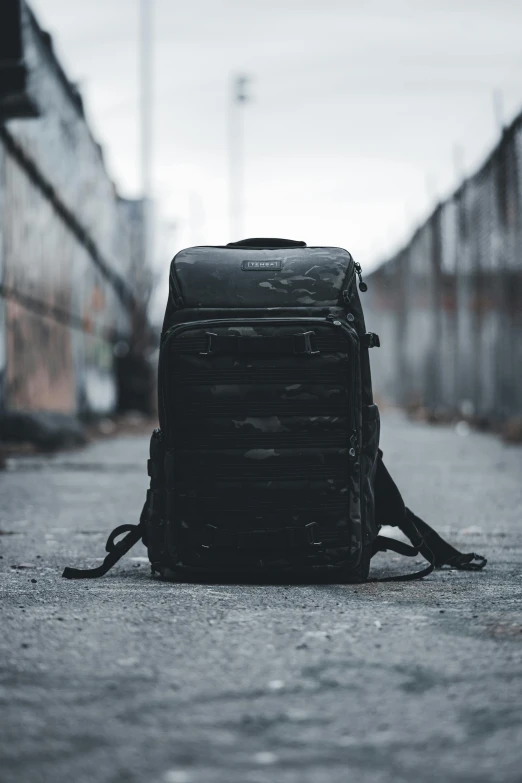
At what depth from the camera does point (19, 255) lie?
13609 millimetres

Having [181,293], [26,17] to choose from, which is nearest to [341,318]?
[181,293]

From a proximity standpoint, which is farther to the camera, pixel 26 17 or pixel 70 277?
pixel 70 277

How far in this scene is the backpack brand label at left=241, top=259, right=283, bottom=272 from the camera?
4324 mm

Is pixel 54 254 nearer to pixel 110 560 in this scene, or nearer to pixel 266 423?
pixel 110 560

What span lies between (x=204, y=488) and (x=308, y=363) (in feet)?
1.80

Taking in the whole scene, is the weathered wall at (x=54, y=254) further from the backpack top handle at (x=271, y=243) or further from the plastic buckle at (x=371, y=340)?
the plastic buckle at (x=371, y=340)

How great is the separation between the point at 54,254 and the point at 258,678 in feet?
46.5

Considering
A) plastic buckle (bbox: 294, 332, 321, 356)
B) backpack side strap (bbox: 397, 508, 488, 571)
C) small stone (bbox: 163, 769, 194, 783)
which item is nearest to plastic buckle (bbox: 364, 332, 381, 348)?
plastic buckle (bbox: 294, 332, 321, 356)

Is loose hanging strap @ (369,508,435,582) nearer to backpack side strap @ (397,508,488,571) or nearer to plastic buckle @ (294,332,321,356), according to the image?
backpack side strap @ (397,508,488,571)

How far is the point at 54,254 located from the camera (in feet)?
54.2

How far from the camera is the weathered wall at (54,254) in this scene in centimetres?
1305

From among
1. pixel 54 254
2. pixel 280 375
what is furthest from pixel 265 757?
pixel 54 254

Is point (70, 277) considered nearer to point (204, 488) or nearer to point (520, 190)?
point (520, 190)

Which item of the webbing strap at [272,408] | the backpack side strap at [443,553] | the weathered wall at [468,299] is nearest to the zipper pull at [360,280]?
the webbing strap at [272,408]
